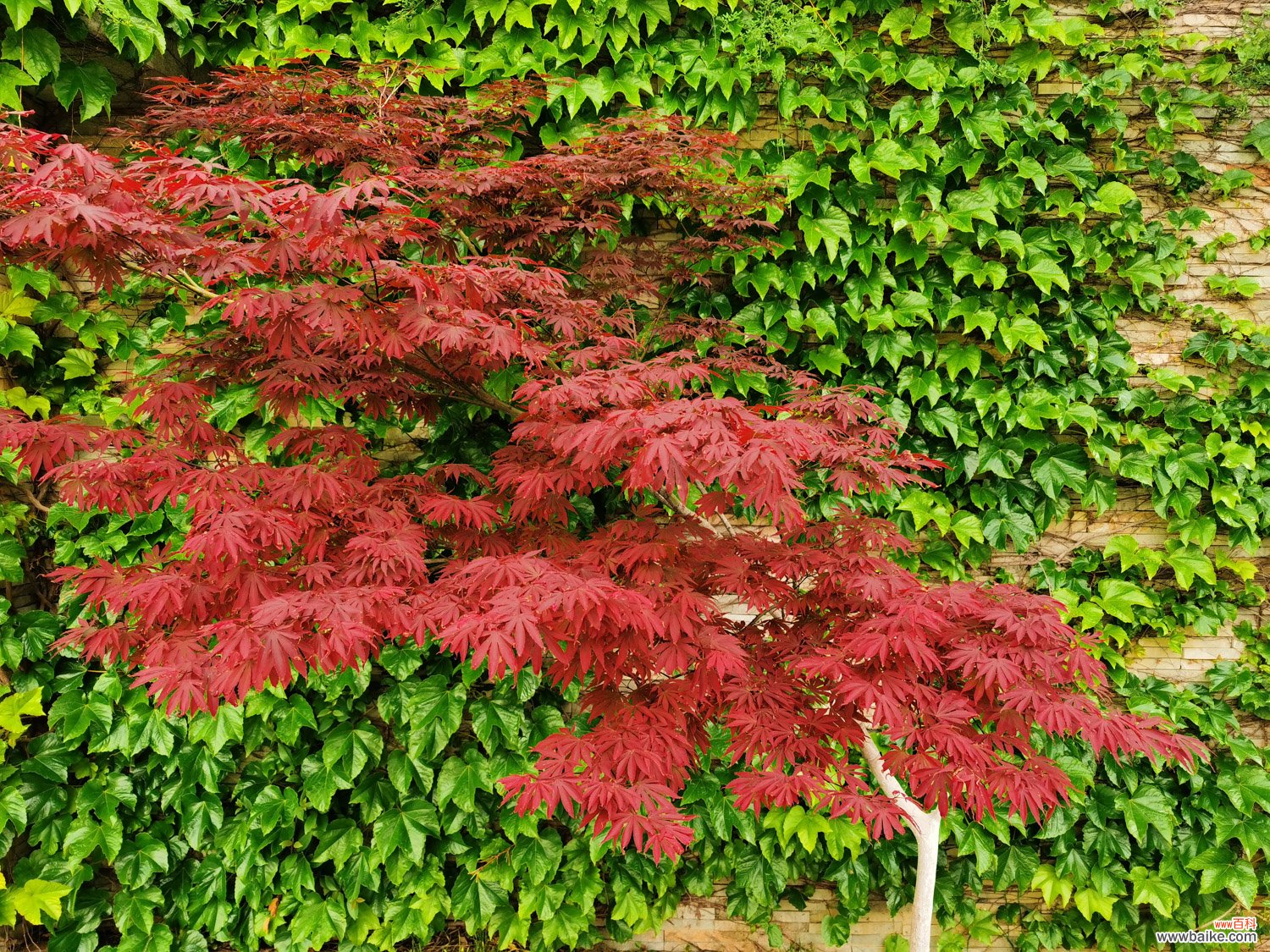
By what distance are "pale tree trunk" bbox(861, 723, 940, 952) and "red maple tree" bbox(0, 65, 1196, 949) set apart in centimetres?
2

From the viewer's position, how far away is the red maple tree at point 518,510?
5.19 ft

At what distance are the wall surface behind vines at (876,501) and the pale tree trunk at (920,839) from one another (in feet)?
1.83

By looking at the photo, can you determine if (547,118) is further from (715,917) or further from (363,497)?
(715,917)

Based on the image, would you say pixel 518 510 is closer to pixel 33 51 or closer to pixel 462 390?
pixel 462 390

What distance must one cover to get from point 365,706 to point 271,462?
1.02 metres

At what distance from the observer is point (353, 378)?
6.95 ft

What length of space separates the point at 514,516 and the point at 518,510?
0.03 m

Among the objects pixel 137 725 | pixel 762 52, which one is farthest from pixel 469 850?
pixel 762 52

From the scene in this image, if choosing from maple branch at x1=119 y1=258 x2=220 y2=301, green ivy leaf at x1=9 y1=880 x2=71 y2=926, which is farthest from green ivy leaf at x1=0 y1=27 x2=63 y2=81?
green ivy leaf at x1=9 y1=880 x2=71 y2=926

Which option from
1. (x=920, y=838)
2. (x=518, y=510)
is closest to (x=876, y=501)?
(x=920, y=838)

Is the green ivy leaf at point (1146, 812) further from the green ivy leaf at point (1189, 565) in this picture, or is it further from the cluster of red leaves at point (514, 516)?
the cluster of red leaves at point (514, 516)

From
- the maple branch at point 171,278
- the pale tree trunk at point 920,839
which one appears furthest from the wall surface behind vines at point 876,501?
the maple branch at point 171,278

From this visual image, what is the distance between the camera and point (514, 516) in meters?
1.98

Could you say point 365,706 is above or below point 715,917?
above
